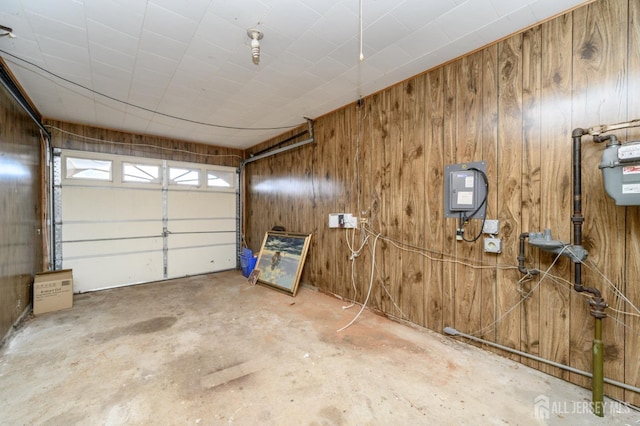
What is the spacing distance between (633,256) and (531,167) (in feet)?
2.55


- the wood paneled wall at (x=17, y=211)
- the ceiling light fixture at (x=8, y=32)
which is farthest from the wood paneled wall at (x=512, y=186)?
the wood paneled wall at (x=17, y=211)

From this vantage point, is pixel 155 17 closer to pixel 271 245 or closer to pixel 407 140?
pixel 407 140

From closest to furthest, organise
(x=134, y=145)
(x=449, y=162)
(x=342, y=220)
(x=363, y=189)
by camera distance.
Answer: (x=449, y=162) < (x=363, y=189) < (x=342, y=220) < (x=134, y=145)

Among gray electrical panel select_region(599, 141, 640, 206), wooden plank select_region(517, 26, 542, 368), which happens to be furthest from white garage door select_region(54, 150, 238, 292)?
gray electrical panel select_region(599, 141, 640, 206)

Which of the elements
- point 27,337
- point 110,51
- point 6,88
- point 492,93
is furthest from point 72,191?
point 492,93

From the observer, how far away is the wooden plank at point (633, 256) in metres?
1.53

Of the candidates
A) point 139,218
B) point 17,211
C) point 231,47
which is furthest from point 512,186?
point 139,218

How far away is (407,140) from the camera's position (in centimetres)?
264

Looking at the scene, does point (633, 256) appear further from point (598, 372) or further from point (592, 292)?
point (598, 372)

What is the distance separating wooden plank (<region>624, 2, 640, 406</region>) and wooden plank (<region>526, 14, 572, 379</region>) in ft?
0.86

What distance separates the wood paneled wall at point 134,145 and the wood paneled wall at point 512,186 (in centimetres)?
327

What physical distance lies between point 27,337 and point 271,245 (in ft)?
9.45

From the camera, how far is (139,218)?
445cm

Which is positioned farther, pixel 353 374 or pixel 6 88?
pixel 6 88
